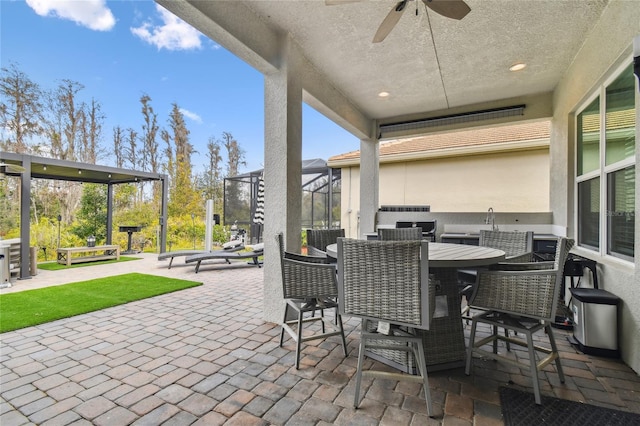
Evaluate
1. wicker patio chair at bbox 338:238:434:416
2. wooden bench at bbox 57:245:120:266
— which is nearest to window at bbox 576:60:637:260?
wicker patio chair at bbox 338:238:434:416

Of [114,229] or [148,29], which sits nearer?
[114,229]

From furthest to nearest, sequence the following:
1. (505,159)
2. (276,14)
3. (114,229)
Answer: (114,229), (505,159), (276,14)

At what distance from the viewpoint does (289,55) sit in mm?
3234

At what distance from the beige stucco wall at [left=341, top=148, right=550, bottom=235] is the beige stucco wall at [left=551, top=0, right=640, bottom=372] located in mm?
1960

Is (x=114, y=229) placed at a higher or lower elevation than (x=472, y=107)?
lower

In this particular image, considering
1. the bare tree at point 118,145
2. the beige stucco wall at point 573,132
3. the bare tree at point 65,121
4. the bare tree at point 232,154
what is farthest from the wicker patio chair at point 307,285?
the bare tree at point 118,145

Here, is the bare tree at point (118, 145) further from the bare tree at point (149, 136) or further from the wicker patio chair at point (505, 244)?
the wicker patio chair at point (505, 244)

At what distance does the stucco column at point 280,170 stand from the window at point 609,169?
9.82ft

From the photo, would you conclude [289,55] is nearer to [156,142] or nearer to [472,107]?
[472,107]

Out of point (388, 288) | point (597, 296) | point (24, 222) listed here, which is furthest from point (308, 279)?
point (24, 222)

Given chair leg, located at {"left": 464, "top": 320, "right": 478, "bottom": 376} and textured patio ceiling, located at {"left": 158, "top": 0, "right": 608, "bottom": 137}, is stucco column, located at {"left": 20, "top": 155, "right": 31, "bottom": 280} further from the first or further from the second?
chair leg, located at {"left": 464, "top": 320, "right": 478, "bottom": 376}

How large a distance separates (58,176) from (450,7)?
10022 mm

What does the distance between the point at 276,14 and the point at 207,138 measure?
11.6m

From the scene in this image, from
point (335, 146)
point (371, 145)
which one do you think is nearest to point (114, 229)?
point (371, 145)
